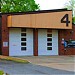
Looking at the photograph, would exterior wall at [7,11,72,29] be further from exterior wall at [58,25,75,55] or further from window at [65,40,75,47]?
window at [65,40,75,47]

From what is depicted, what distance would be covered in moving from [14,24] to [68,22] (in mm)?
6427

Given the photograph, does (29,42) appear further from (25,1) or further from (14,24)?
(25,1)

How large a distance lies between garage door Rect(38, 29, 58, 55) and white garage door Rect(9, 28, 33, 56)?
1034 millimetres

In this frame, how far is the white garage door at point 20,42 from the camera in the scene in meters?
33.3

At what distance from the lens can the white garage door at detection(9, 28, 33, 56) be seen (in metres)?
33.3

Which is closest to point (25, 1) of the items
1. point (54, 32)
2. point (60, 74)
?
point (54, 32)

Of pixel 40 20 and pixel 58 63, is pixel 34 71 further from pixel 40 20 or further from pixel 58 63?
pixel 40 20

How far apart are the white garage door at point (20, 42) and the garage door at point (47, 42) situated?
40.7 inches

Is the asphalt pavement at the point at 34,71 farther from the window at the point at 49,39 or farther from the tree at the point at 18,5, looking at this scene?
the tree at the point at 18,5

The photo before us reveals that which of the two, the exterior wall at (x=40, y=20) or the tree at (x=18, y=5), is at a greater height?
the tree at (x=18, y=5)

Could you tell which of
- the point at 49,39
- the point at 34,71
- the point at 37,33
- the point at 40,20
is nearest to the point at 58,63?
the point at 34,71

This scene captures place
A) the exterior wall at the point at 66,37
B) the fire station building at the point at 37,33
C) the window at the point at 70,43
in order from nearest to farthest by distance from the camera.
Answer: the fire station building at the point at 37,33 → the exterior wall at the point at 66,37 → the window at the point at 70,43

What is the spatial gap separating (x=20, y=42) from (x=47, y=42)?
10.5ft

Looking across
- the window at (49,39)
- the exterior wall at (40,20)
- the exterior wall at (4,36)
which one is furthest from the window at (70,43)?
the exterior wall at (4,36)
